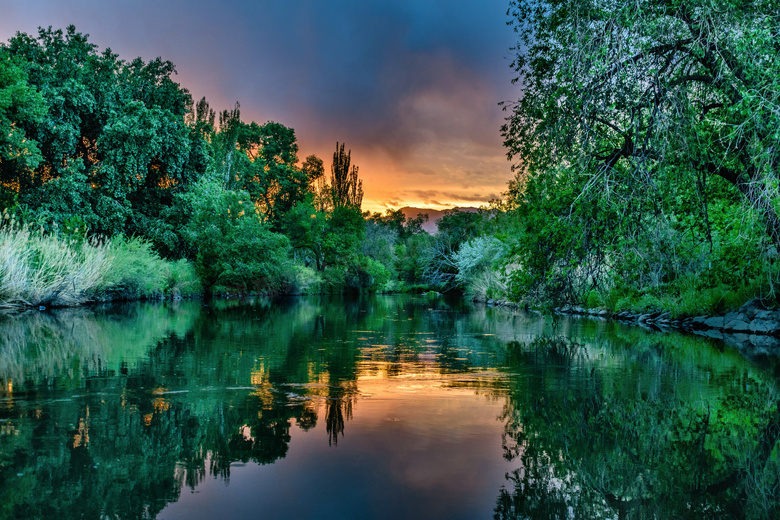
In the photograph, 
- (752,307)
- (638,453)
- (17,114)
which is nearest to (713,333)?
(752,307)

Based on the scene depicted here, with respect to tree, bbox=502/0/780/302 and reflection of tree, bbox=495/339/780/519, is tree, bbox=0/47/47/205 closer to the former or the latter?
tree, bbox=502/0/780/302

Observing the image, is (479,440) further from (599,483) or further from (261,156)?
(261,156)

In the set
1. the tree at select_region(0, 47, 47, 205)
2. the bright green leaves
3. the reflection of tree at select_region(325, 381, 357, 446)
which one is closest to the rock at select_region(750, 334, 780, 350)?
the reflection of tree at select_region(325, 381, 357, 446)

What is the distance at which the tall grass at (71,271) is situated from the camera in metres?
20.5

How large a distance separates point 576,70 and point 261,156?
57.7 m

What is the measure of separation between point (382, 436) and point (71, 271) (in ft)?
70.9

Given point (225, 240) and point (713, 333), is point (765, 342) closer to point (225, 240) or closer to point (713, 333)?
point (713, 333)

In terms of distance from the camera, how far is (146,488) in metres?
4.13

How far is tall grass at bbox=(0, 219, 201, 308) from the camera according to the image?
20531 mm

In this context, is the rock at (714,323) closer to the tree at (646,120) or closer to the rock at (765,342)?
the rock at (765,342)

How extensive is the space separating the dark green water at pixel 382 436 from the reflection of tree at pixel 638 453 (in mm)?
23

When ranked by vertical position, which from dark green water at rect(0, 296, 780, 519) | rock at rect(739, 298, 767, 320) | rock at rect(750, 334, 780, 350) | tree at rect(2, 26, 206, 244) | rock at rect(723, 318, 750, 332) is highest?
tree at rect(2, 26, 206, 244)

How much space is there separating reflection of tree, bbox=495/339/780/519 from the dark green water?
0.02 metres

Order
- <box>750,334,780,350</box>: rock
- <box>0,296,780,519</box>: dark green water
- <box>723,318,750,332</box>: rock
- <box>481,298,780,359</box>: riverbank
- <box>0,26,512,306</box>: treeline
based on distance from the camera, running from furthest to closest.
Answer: <box>0,26,512,306</box>: treeline, <box>723,318,750,332</box>: rock, <box>481,298,780,359</box>: riverbank, <box>750,334,780,350</box>: rock, <box>0,296,780,519</box>: dark green water
